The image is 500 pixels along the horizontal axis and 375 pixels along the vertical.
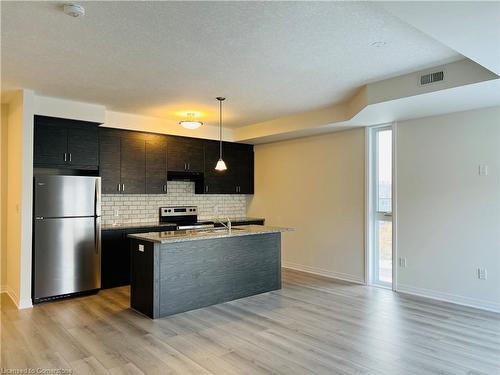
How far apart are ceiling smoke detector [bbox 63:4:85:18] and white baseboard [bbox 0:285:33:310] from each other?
11.5ft

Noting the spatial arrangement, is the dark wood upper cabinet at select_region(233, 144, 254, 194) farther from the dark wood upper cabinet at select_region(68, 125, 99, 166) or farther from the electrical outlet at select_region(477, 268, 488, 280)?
the electrical outlet at select_region(477, 268, 488, 280)

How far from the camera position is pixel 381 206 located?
5.50 m

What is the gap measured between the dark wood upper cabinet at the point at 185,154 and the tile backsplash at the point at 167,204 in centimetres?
41

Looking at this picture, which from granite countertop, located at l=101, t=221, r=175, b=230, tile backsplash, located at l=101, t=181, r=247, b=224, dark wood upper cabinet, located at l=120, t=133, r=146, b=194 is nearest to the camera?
granite countertop, located at l=101, t=221, r=175, b=230

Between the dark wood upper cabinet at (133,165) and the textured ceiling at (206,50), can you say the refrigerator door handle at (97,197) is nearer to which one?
the dark wood upper cabinet at (133,165)

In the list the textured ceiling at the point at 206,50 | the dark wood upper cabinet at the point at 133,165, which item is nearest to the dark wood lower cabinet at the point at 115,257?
the dark wood upper cabinet at the point at 133,165

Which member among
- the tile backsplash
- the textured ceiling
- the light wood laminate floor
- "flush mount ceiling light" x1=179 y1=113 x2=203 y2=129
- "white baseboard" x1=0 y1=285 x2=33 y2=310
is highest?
the textured ceiling

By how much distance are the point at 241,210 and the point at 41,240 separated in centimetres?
402

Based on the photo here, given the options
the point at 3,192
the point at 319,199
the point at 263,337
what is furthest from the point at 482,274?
the point at 3,192

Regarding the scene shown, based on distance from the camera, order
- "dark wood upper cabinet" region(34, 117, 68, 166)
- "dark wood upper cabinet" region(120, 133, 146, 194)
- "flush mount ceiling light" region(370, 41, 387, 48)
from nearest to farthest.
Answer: "flush mount ceiling light" region(370, 41, 387, 48), "dark wood upper cabinet" region(34, 117, 68, 166), "dark wood upper cabinet" region(120, 133, 146, 194)

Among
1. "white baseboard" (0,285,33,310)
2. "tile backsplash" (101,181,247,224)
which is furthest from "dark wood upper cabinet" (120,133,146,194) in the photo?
"white baseboard" (0,285,33,310)

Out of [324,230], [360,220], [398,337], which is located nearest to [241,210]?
[324,230]

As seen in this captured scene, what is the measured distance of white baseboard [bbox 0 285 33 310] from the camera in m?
4.38

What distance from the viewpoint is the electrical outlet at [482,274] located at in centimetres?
436
